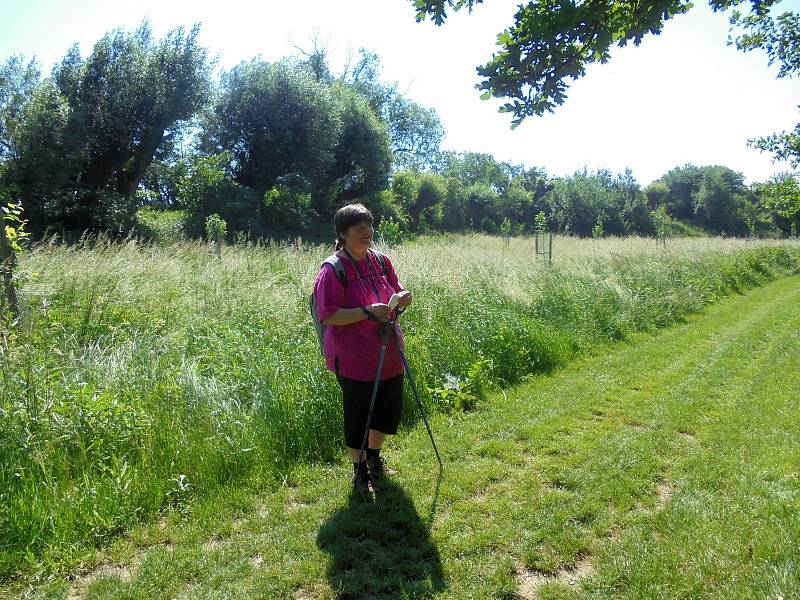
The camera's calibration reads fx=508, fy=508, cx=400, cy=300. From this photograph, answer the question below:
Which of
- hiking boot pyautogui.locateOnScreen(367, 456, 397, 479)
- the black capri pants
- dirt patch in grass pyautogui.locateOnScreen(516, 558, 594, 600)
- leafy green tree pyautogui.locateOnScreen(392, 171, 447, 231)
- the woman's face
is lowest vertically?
dirt patch in grass pyautogui.locateOnScreen(516, 558, 594, 600)

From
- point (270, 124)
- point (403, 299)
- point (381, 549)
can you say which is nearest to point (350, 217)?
point (403, 299)

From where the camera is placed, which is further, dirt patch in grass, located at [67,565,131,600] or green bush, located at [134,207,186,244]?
green bush, located at [134,207,186,244]

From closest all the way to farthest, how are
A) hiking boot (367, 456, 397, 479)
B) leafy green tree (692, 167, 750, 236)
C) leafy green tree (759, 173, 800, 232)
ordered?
hiking boot (367, 456, 397, 479) → leafy green tree (759, 173, 800, 232) → leafy green tree (692, 167, 750, 236)

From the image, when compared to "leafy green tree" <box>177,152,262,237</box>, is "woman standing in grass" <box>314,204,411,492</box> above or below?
below

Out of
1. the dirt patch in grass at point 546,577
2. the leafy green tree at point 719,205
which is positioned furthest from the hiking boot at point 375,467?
the leafy green tree at point 719,205

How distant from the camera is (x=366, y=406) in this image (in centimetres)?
356

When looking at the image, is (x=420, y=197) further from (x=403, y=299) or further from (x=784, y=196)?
(x=403, y=299)

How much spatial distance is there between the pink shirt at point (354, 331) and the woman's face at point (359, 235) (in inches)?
4.7

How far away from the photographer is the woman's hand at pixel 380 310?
3268mm

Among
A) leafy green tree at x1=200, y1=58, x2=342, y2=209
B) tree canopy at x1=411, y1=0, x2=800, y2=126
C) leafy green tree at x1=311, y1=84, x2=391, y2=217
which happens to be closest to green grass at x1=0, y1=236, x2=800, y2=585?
tree canopy at x1=411, y1=0, x2=800, y2=126

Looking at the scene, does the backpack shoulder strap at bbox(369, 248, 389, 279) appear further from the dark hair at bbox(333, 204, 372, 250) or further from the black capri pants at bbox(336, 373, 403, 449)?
the black capri pants at bbox(336, 373, 403, 449)

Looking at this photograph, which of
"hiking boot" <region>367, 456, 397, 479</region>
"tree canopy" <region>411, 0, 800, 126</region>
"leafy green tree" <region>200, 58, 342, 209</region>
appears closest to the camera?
"tree canopy" <region>411, 0, 800, 126</region>

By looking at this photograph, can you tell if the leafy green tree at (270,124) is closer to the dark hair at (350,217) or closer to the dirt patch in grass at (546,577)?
the dark hair at (350,217)

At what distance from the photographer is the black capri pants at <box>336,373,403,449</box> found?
3525 millimetres
